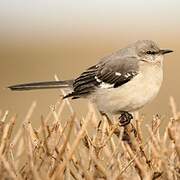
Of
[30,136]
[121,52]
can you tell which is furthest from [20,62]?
[30,136]

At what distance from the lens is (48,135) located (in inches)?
138

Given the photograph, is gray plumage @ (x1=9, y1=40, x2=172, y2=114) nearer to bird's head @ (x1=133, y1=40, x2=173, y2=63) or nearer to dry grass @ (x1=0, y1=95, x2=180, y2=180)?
bird's head @ (x1=133, y1=40, x2=173, y2=63)

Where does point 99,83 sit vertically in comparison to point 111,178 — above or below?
below

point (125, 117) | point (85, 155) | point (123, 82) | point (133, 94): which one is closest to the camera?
point (85, 155)

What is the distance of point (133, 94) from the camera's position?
560 centimetres

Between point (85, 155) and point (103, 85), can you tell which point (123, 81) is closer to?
point (103, 85)

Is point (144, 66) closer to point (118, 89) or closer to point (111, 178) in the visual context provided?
point (118, 89)

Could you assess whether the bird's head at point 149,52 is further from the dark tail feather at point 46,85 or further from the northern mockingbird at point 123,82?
the dark tail feather at point 46,85

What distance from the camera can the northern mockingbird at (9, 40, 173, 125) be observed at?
560cm

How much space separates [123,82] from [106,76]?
0.27 metres

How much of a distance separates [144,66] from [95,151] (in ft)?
8.10

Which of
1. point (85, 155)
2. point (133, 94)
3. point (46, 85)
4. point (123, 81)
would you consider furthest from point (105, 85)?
point (85, 155)

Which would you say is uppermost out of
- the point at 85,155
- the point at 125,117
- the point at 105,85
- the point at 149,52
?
the point at 85,155

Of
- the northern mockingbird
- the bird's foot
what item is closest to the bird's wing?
the northern mockingbird
